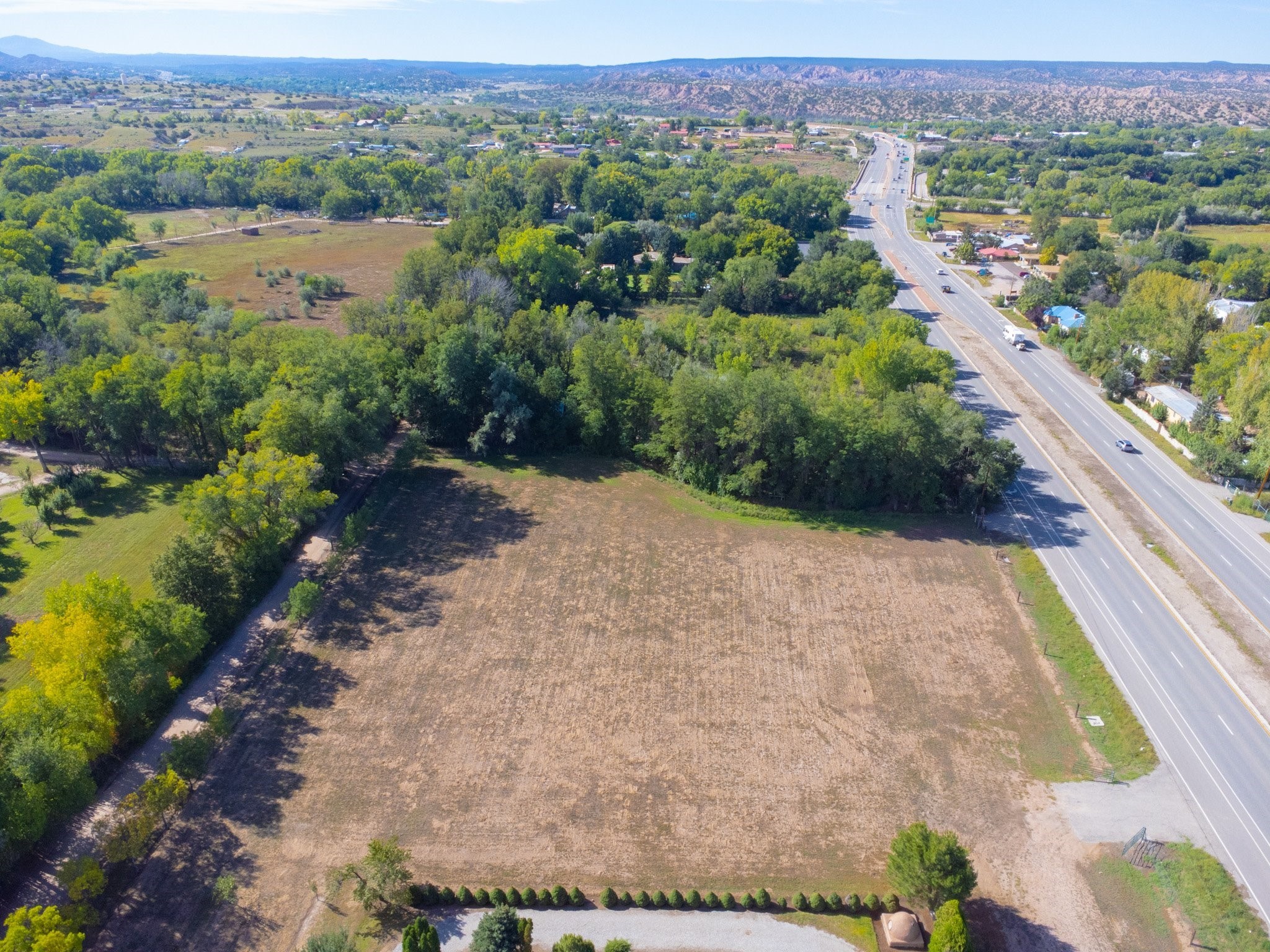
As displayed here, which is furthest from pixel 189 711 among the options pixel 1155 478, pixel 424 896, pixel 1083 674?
pixel 1155 478

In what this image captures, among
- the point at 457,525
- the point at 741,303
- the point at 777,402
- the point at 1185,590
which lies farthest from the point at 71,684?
the point at 741,303

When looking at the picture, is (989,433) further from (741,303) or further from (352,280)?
(352,280)

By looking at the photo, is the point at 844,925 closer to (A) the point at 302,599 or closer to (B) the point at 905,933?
(B) the point at 905,933

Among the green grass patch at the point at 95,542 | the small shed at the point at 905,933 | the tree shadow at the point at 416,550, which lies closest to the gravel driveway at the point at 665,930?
the small shed at the point at 905,933

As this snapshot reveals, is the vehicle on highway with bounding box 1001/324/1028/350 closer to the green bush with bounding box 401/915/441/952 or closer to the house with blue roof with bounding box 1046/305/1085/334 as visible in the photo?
the house with blue roof with bounding box 1046/305/1085/334

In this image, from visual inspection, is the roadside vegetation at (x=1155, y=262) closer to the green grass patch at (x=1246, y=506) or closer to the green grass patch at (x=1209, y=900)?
the green grass patch at (x=1246, y=506)

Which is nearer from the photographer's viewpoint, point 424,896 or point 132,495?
point 424,896
